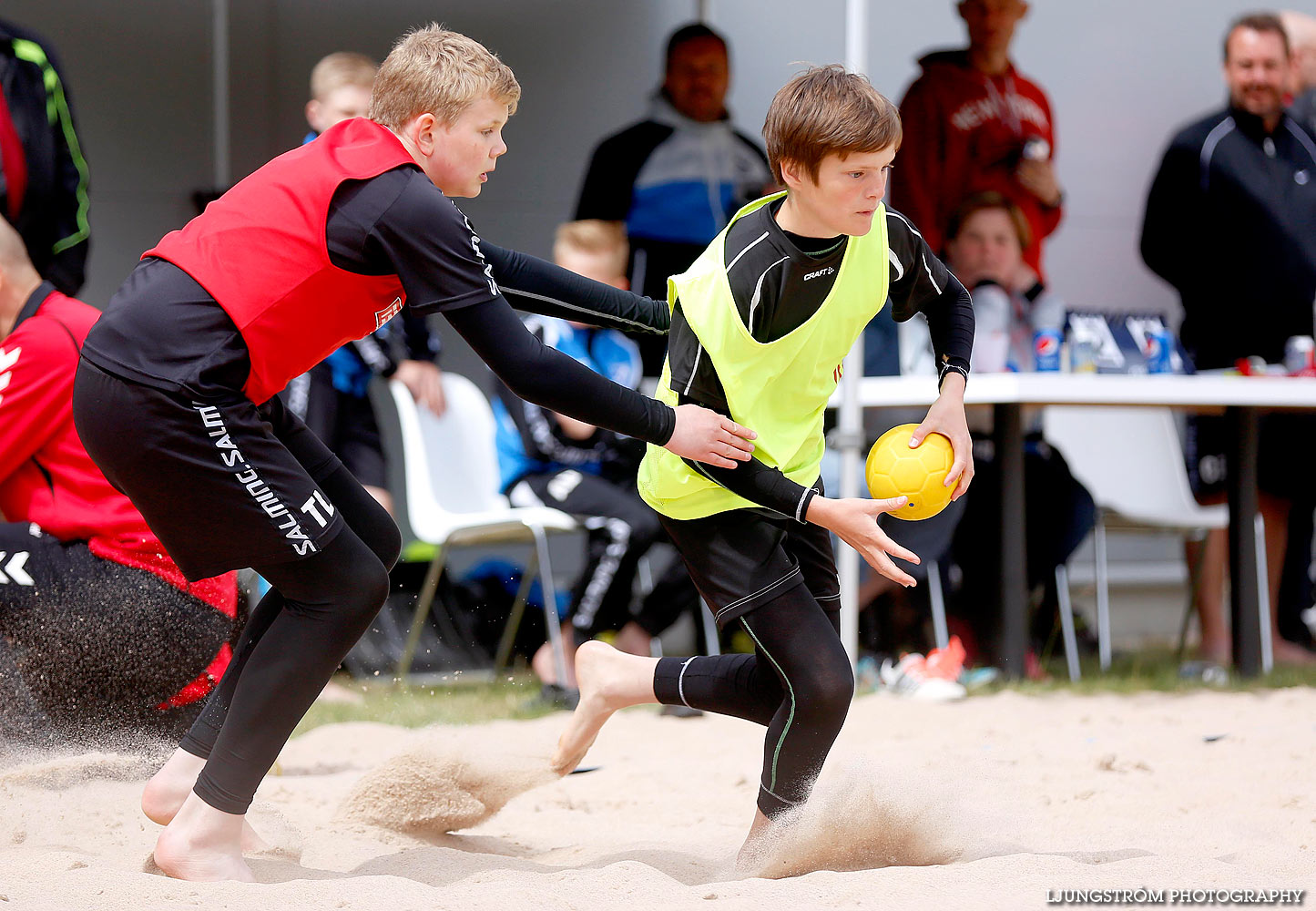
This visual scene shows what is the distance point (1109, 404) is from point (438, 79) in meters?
3.53

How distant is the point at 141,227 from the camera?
6.60 m

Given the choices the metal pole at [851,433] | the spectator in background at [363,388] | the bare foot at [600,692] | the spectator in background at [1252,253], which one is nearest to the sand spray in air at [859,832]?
the bare foot at [600,692]

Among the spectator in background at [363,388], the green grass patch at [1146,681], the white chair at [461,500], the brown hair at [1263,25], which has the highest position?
the brown hair at [1263,25]

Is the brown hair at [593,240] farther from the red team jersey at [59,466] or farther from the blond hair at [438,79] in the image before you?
the blond hair at [438,79]

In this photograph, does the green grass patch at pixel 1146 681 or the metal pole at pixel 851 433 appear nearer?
the metal pole at pixel 851 433

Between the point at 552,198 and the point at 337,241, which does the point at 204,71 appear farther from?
the point at 337,241

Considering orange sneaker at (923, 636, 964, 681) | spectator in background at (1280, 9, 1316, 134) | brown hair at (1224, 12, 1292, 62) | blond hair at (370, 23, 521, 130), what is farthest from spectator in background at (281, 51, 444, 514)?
spectator in background at (1280, 9, 1316, 134)

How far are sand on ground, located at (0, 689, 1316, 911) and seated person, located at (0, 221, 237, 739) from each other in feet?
0.60

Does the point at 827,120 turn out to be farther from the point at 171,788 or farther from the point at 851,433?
the point at 851,433

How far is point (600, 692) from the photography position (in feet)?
10.3

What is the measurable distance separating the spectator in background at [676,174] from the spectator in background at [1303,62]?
279 cm

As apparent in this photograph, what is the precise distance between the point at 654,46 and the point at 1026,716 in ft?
14.0

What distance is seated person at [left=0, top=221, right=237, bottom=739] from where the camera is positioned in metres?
3.56

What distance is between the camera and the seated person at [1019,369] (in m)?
5.89
